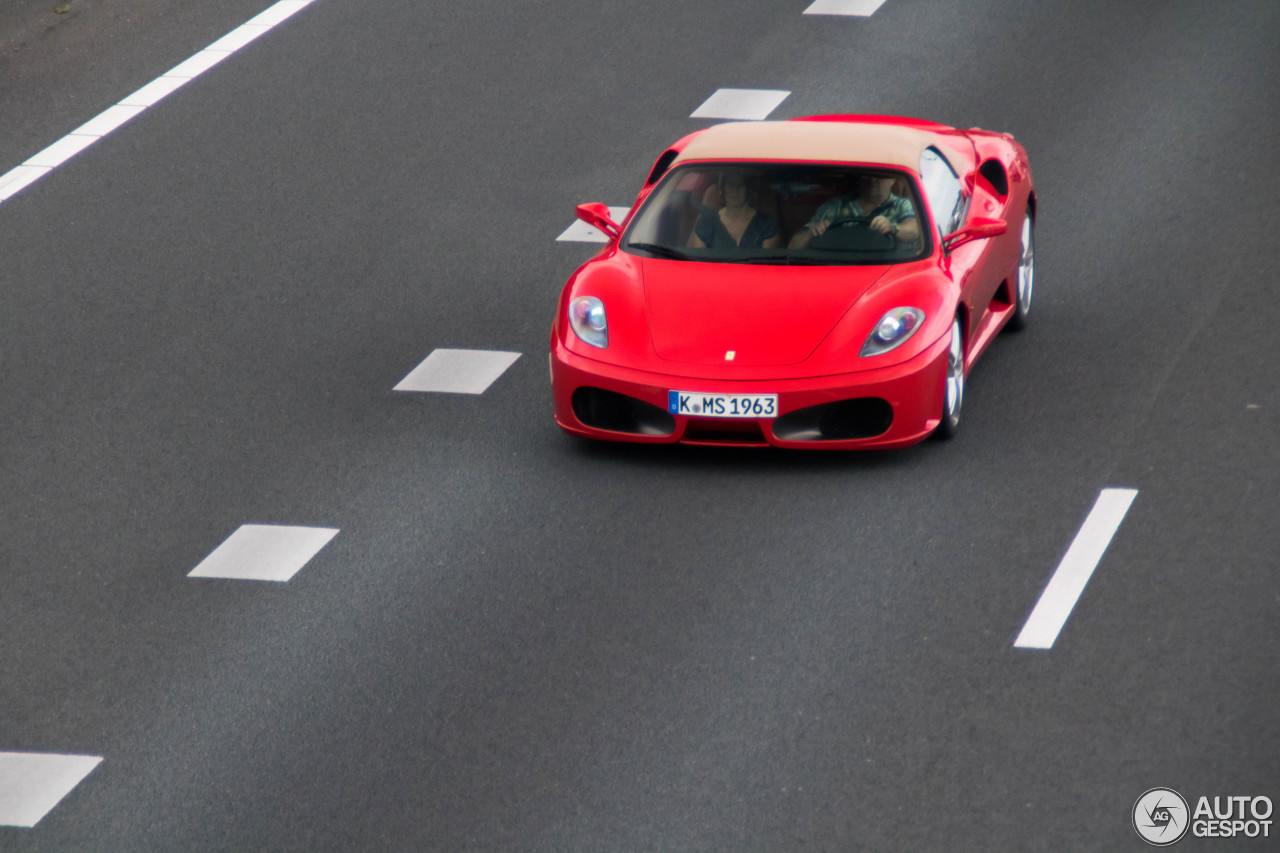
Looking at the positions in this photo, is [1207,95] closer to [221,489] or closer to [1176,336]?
[1176,336]

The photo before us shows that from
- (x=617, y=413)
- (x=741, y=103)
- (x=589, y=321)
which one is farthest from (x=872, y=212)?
(x=741, y=103)

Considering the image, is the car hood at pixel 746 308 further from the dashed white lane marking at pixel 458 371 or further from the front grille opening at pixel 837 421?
the dashed white lane marking at pixel 458 371

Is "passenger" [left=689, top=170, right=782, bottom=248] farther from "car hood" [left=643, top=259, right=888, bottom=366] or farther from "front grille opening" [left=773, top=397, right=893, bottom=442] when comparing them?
"front grille opening" [left=773, top=397, right=893, bottom=442]

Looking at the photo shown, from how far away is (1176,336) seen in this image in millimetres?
10391

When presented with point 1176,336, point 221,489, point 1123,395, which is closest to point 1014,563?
point 1123,395

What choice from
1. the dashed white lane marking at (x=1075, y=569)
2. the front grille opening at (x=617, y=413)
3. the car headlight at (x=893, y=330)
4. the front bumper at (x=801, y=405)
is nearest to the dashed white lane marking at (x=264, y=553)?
the front grille opening at (x=617, y=413)

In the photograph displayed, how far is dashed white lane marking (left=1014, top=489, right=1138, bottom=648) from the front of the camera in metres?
7.33

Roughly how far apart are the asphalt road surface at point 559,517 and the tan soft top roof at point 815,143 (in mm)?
1385

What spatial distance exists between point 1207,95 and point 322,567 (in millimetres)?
9448

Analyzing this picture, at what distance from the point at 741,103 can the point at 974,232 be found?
227 inches

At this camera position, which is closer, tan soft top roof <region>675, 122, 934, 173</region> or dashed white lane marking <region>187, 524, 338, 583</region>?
dashed white lane marking <region>187, 524, 338, 583</region>

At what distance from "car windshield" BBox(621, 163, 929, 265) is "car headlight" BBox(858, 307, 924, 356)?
0.47m

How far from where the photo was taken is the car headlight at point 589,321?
9055 millimetres

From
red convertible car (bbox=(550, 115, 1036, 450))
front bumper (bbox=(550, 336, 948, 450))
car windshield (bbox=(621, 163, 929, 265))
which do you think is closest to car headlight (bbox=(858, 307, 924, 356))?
red convertible car (bbox=(550, 115, 1036, 450))
